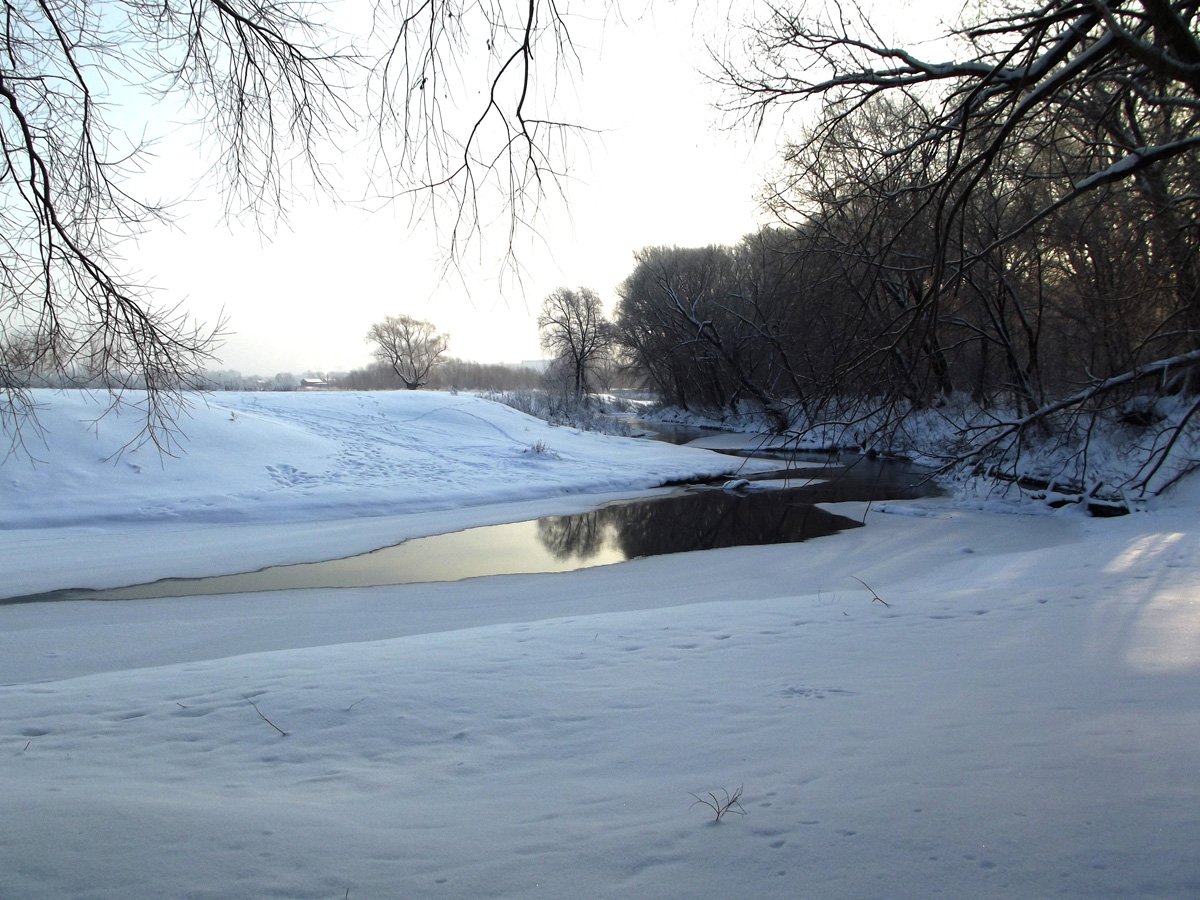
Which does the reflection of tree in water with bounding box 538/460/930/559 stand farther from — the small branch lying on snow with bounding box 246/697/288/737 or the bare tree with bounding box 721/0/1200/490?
the small branch lying on snow with bounding box 246/697/288/737

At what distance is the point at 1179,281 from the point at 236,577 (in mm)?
11619

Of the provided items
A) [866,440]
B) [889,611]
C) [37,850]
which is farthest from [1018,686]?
[37,850]

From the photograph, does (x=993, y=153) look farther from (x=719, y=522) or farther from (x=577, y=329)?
(x=577, y=329)

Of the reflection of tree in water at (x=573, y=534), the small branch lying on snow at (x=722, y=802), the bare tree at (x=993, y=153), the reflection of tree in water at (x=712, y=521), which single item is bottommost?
the reflection of tree in water at (x=573, y=534)

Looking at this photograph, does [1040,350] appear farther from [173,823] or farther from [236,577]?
[173,823]

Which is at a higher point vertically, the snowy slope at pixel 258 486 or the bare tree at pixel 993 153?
the bare tree at pixel 993 153

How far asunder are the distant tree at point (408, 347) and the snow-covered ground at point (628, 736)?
6135cm

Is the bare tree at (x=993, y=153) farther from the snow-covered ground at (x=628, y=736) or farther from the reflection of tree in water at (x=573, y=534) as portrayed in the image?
the reflection of tree in water at (x=573, y=534)

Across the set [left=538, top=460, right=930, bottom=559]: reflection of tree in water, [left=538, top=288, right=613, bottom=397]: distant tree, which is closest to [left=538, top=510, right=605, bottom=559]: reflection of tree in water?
[left=538, top=460, right=930, bottom=559]: reflection of tree in water

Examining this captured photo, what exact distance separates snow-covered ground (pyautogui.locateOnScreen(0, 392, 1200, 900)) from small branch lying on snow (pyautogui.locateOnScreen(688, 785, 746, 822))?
0.03 metres

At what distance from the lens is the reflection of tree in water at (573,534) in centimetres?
1200

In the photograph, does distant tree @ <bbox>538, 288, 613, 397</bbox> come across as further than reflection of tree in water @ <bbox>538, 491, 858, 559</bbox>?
Yes

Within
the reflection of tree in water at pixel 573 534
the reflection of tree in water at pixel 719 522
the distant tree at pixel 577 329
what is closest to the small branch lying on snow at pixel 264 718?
the reflection of tree in water at pixel 573 534

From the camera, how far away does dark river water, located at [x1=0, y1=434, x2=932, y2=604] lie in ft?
32.2
